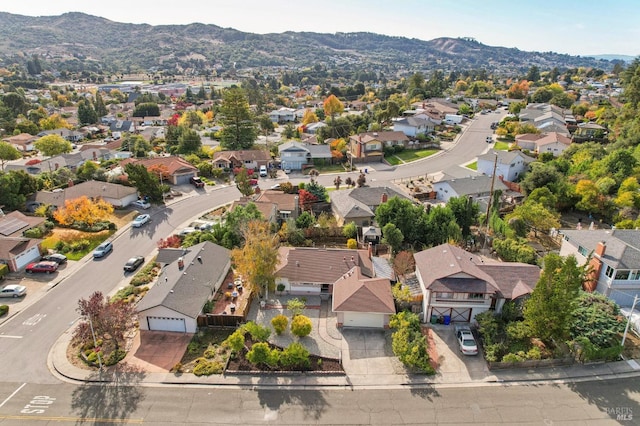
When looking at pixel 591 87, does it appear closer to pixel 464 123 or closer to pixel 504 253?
pixel 464 123

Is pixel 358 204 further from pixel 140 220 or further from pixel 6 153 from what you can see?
pixel 6 153

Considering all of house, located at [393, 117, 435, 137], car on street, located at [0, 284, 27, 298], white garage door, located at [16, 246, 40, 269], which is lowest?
car on street, located at [0, 284, 27, 298]

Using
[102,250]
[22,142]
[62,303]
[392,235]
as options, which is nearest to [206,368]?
[62,303]

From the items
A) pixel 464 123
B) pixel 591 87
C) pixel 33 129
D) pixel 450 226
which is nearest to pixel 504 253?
pixel 450 226

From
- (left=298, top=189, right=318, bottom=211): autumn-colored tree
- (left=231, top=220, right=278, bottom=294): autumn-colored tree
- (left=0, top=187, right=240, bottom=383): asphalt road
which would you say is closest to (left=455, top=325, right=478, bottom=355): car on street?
(left=231, top=220, right=278, bottom=294): autumn-colored tree

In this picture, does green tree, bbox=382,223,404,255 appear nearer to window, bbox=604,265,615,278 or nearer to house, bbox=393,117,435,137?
window, bbox=604,265,615,278

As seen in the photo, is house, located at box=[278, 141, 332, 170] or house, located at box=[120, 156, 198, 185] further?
house, located at box=[278, 141, 332, 170]
